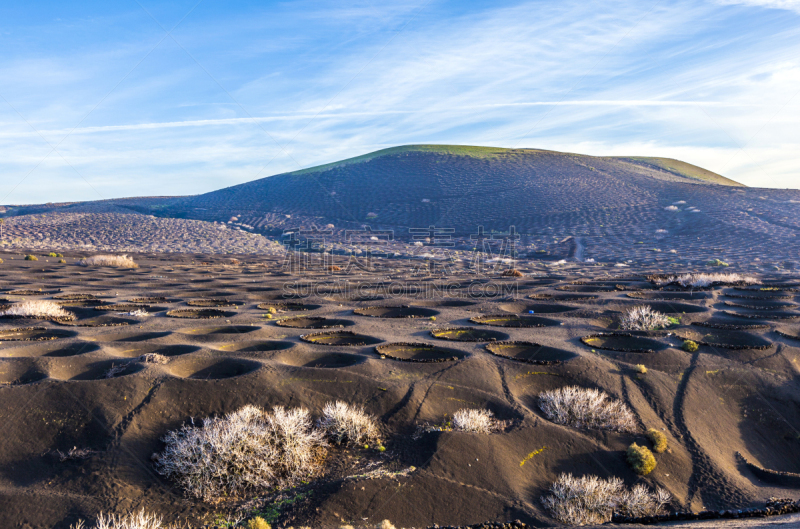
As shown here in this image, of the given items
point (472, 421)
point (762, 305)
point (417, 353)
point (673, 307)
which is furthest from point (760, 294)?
point (472, 421)

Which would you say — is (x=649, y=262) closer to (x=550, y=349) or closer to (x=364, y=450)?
(x=550, y=349)

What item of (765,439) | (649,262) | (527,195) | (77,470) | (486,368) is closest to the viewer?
(77,470)

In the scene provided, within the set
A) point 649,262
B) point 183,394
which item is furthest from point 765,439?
point 649,262

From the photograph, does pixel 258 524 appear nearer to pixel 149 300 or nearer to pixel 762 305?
pixel 149 300

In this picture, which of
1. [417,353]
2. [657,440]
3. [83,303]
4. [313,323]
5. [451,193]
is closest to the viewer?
[657,440]

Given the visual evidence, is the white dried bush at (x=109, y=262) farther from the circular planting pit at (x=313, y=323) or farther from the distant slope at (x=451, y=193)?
the distant slope at (x=451, y=193)

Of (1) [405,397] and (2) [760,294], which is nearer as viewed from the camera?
(1) [405,397]
